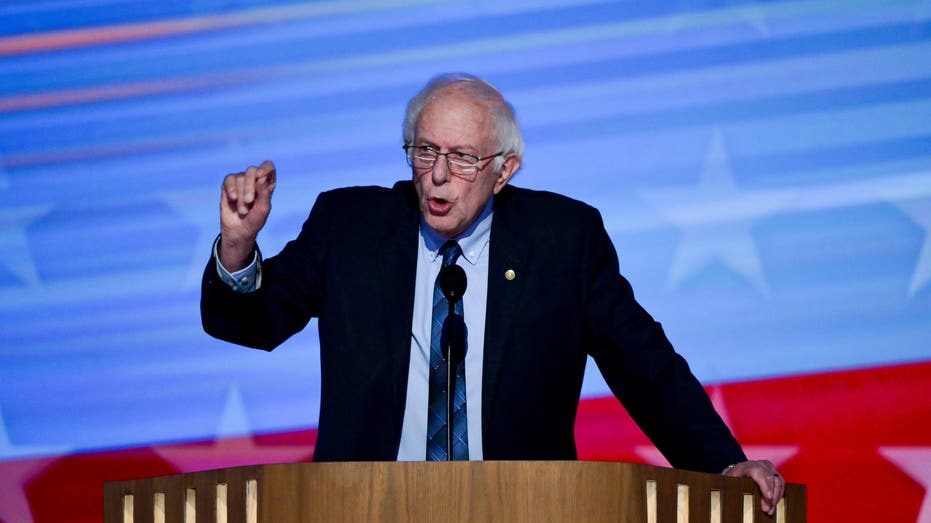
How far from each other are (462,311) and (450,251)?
0.16 meters

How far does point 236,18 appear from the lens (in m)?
4.27

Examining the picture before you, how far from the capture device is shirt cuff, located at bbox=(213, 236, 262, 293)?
272cm

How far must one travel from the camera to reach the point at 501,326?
2.91 meters

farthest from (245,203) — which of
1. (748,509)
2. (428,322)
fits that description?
(748,509)

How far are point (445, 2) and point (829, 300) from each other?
1.38 metres

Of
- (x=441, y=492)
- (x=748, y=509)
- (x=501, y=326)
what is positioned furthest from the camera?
(x=501, y=326)

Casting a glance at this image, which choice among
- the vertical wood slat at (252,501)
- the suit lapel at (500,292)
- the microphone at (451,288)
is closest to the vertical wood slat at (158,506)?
the vertical wood slat at (252,501)

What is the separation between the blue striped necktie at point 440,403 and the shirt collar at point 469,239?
15 cm

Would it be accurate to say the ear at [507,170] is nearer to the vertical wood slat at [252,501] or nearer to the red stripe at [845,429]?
the vertical wood slat at [252,501]

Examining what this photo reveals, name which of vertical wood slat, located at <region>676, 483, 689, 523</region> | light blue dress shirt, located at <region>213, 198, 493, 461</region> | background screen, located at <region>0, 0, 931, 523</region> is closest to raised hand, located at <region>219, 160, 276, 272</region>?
light blue dress shirt, located at <region>213, 198, 493, 461</region>

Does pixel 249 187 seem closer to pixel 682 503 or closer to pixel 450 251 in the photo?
Answer: pixel 450 251

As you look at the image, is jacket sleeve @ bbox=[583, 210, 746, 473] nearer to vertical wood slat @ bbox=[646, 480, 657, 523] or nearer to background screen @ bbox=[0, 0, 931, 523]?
vertical wood slat @ bbox=[646, 480, 657, 523]

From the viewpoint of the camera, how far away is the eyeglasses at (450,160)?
2936 mm

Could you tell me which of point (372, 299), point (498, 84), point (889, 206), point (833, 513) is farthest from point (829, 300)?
point (372, 299)
